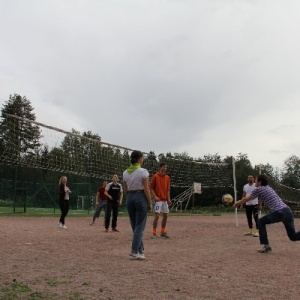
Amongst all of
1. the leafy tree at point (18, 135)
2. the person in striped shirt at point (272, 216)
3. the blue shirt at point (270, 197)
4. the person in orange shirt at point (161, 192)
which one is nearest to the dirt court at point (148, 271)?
the person in striped shirt at point (272, 216)

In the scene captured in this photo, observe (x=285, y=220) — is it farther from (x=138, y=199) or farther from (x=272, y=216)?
(x=138, y=199)

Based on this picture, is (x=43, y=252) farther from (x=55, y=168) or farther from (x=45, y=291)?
(x=55, y=168)

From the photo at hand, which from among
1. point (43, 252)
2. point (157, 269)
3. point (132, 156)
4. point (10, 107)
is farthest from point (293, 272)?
point (10, 107)

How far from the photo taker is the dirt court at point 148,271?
16.8 ft

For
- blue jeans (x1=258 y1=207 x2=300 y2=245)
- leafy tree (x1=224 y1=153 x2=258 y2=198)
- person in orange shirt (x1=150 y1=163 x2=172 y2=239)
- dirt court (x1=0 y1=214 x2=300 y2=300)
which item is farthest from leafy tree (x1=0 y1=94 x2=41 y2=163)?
leafy tree (x1=224 y1=153 x2=258 y2=198)

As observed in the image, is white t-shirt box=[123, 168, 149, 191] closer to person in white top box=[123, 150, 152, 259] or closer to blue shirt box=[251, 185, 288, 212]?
person in white top box=[123, 150, 152, 259]

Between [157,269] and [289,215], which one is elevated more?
[289,215]

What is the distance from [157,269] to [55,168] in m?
20.5

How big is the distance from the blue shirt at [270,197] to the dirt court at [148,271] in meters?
0.92

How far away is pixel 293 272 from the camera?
6.75 m

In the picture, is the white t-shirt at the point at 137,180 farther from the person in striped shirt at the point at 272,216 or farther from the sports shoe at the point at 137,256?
the person in striped shirt at the point at 272,216

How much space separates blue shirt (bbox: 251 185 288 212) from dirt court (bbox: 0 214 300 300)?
0.92m

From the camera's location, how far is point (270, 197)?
29.9 feet

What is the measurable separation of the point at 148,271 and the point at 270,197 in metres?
3.67
